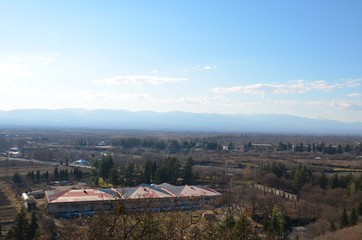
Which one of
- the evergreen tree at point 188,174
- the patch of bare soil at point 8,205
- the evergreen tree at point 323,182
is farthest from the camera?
the evergreen tree at point 188,174

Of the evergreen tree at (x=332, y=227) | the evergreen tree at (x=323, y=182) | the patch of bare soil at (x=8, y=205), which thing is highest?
the evergreen tree at (x=323, y=182)

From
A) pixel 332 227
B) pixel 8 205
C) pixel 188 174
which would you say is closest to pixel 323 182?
pixel 188 174

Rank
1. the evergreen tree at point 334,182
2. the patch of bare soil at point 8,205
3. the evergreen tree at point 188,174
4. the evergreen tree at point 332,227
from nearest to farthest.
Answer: the evergreen tree at point 332,227 < the patch of bare soil at point 8,205 < the evergreen tree at point 334,182 < the evergreen tree at point 188,174

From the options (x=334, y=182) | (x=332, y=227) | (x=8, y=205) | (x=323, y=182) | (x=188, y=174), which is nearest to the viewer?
(x=332, y=227)

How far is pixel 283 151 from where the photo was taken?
55.8 meters

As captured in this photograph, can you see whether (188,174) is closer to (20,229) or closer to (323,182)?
(323,182)

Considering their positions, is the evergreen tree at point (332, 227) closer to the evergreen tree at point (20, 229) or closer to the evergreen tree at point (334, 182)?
the evergreen tree at point (334, 182)

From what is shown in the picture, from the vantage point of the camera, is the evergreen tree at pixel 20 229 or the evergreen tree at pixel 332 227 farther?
the evergreen tree at pixel 332 227

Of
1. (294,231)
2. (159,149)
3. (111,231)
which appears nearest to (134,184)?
(294,231)

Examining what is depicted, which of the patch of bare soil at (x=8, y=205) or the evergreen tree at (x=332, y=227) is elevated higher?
the evergreen tree at (x=332, y=227)

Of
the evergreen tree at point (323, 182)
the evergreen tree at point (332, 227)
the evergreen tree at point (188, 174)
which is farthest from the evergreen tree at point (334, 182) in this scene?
the evergreen tree at point (188, 174)

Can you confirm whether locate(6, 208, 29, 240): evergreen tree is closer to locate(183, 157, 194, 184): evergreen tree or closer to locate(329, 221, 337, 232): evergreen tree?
locate(329, 221, 337, 232): evergreen tree

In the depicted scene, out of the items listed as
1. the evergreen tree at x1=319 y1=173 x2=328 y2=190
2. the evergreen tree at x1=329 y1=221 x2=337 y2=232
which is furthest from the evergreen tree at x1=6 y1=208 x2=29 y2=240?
the evergreen tree at x1=319 y1=173 x2=328 y2=190

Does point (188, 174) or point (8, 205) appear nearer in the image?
point (8, 205)
